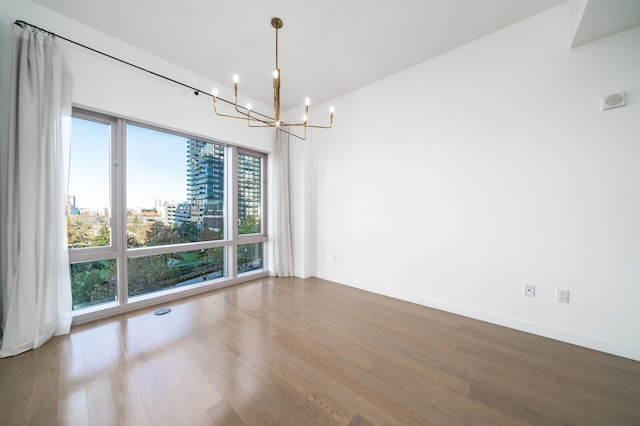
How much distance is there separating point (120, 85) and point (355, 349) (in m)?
3.73

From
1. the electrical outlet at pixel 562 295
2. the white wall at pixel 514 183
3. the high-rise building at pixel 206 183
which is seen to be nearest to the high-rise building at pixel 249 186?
the high-rise building at pixel 206 183

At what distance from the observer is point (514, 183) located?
2.35 m

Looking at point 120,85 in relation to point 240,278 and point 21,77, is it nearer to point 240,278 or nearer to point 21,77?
point 21,77

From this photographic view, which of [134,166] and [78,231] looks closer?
[78,231]

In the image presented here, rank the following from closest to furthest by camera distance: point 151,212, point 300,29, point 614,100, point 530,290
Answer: point 614,100, point 530,290, point 300,29, point 151,212

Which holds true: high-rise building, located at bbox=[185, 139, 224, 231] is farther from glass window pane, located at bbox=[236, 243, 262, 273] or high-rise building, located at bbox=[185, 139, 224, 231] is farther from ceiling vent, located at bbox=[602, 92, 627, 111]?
ceiling vent, located at bbox=[602, 92, 627, 111]

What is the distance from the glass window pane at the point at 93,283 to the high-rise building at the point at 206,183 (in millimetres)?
1107

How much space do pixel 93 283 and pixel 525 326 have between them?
4.70 m

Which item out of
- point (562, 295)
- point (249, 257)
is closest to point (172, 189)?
point (249, 257)

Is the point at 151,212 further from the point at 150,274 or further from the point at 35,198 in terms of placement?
→ the point at 35,198

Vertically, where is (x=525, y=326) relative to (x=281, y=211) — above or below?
below

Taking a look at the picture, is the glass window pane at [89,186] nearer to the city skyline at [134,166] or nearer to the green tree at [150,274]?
the city skyline at [134,166]

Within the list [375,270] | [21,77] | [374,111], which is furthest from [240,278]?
[374,111]

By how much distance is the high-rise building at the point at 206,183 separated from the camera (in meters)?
3.36
